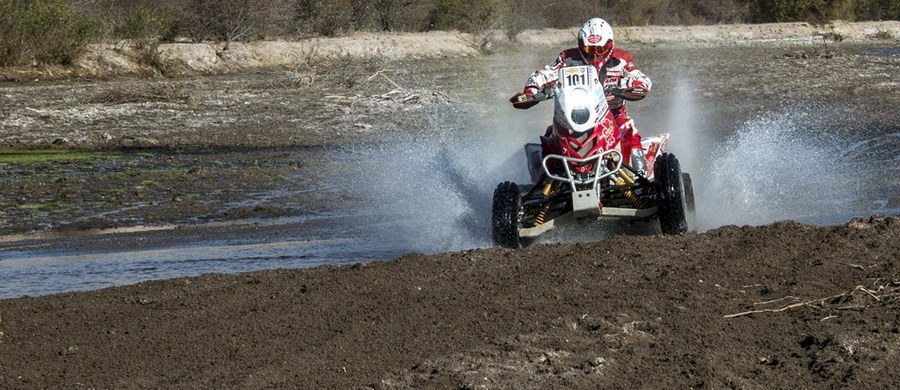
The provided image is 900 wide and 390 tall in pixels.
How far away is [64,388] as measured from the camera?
6840 millimetres

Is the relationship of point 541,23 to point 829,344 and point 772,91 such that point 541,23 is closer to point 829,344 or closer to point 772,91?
point 772,91

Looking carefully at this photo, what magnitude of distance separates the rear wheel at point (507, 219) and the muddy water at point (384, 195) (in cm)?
103

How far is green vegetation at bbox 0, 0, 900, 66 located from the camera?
31.2 metres

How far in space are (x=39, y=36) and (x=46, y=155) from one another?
12573mm

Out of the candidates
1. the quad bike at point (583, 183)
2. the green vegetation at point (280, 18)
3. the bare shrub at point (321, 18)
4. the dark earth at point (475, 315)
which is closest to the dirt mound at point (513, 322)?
the dark earth at point (475, 315)

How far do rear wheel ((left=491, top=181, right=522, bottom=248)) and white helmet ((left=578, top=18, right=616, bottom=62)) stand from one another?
6.38 feet

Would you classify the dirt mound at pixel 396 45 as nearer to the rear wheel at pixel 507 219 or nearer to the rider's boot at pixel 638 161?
the rider's boot at pixel 638 161

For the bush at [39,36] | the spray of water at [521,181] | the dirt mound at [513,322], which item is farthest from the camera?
the bush at [39,36]

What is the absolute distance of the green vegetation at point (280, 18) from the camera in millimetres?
31203

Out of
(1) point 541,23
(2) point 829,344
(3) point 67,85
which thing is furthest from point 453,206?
(1) point 541,23

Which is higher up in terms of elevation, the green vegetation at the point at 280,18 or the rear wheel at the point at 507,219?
the rear wheel at the point at 507,219

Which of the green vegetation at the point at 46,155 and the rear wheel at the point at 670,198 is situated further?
the green vegetation at the point at 46,155

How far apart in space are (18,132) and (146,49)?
1179cm

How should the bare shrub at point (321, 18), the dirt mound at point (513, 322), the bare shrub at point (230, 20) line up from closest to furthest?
the dirt mound at point (513, 322), the bare shrub at point (230, 20), the bare shrub at point (321, 18)
